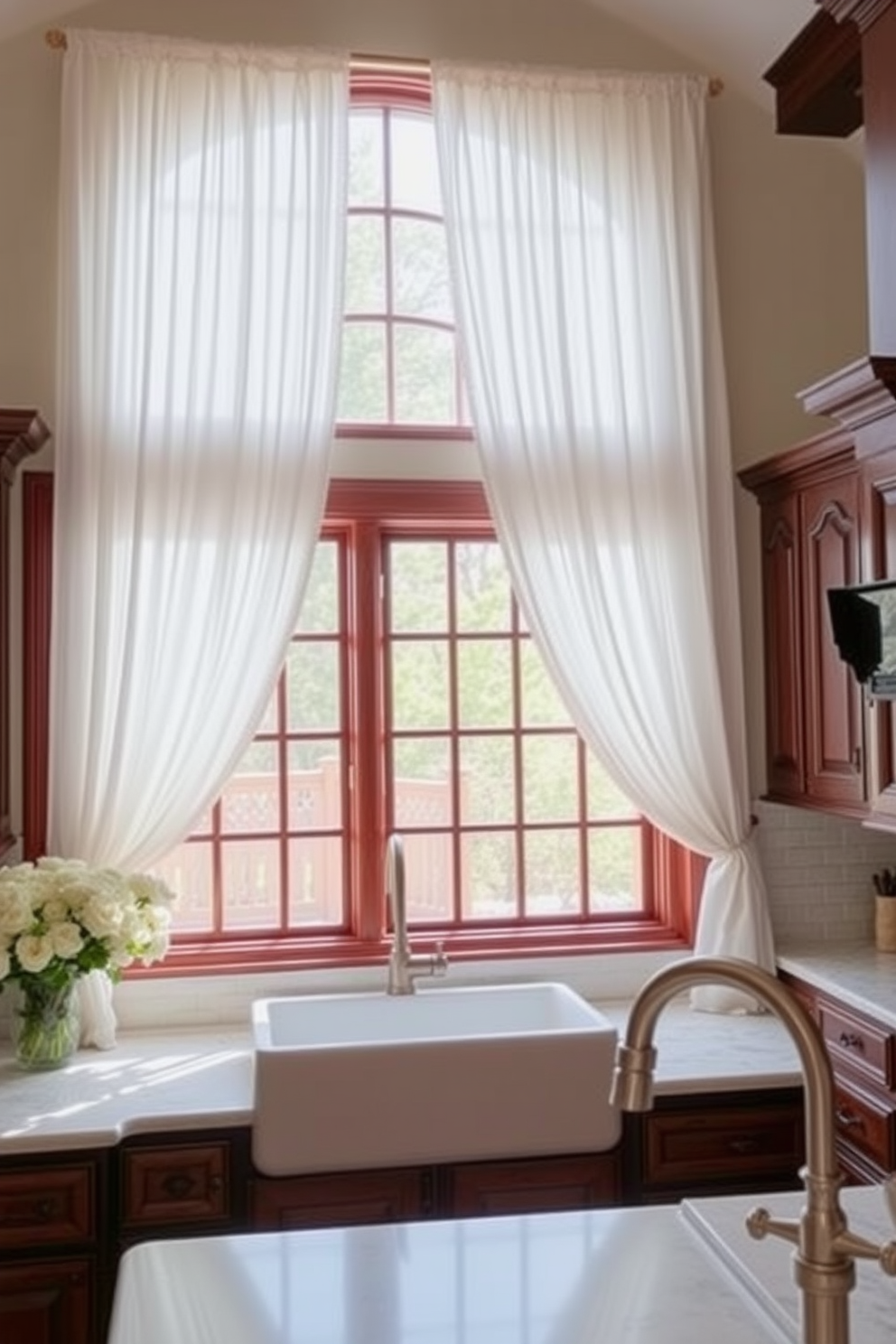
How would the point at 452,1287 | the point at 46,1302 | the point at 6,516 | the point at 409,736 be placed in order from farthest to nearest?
the point at 409,736 → the point at 6,516 → the point at 46,1302 → the point at 452,1287

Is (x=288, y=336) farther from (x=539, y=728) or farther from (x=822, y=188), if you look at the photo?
(x=822, y=188)

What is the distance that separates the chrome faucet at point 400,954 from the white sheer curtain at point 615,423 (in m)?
0.61

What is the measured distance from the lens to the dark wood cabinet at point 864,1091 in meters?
2.54

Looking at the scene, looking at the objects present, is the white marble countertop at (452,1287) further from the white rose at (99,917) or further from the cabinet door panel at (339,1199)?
the white rose at (99,917)

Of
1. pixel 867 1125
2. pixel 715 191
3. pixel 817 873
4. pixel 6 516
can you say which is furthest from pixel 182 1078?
pixel 715 191

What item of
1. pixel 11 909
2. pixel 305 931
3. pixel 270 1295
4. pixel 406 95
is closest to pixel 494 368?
pixel 406 95

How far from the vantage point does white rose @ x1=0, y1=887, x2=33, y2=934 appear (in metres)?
2.55

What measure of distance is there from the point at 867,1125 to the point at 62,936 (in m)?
1.76

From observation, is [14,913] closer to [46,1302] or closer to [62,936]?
[62,936]

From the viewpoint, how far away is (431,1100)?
2482 mm

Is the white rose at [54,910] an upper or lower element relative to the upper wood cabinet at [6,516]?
lower

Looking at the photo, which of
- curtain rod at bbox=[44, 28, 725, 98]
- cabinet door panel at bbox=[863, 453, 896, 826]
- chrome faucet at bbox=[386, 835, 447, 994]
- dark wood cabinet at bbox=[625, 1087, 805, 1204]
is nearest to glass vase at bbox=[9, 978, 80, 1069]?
chrome faucet at bbox=[386, 835, 447, 994]

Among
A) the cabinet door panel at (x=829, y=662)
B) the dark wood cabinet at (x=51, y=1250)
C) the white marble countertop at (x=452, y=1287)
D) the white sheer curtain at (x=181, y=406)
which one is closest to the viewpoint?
the white marble countertop at (x=452, y=1287)

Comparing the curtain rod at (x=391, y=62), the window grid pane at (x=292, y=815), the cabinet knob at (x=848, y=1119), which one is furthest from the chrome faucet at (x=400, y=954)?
the curtain rod at (x=391, y=62)
